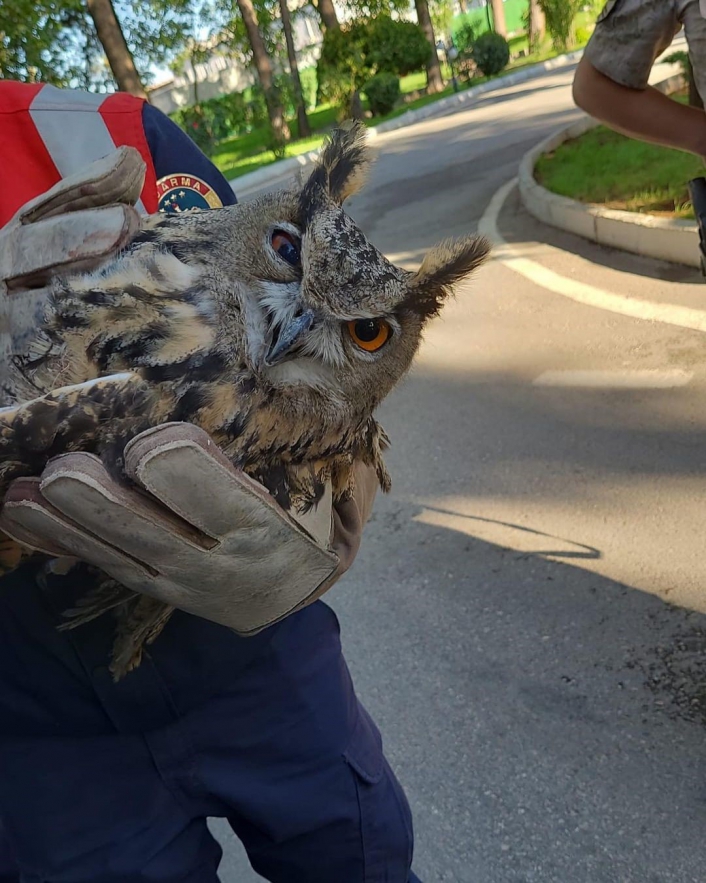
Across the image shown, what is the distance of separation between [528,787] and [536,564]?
3.34 feet

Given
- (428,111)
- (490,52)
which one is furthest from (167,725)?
(490,52)

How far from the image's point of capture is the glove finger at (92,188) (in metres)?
1.41

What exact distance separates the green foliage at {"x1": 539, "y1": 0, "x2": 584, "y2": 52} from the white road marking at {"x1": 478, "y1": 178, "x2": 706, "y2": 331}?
21865 mm

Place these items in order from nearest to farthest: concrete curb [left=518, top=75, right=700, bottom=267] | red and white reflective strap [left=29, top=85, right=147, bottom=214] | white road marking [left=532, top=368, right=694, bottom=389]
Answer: red and white reflective strap [left=29, top=85, right=147, bottom=214], white road marking [left=532, top=368, right=694, bottom=389], concrete curb [left=518, top=75, right=700, bottom=267]

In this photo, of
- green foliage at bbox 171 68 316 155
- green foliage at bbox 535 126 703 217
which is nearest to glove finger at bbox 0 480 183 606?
green foliage at bbox 535 126 703 217

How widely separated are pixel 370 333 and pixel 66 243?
1.70 ft

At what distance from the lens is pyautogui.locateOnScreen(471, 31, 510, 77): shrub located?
85.7ft

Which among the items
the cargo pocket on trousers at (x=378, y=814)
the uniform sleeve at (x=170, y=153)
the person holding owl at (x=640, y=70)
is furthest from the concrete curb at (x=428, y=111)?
the cargo pocket on trousers at (x=378, y=814)

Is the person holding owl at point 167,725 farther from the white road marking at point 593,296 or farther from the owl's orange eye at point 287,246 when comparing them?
the white road marking at point 593,296

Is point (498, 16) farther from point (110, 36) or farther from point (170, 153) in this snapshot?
point (170, 153)

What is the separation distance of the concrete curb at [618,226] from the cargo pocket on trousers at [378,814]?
400 cm

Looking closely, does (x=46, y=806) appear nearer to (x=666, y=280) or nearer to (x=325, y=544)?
(x=325, y=544)

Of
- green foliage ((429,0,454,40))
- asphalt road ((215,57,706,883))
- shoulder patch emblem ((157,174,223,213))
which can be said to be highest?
shoulder patch emblem ((157,174,223,213))

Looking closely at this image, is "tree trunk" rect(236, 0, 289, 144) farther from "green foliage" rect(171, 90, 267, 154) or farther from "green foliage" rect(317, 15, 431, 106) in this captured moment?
"green foliage" rect(171, 90, 267, 154)
